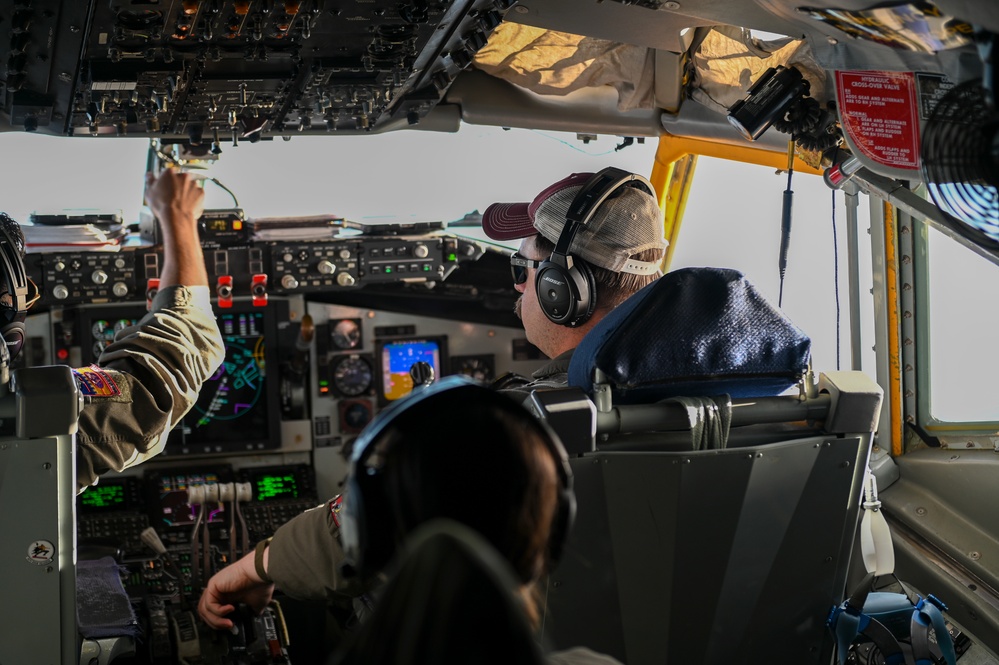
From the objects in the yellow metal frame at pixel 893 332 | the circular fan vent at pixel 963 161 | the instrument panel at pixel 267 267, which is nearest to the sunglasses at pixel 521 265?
the circular fan vent at pixel 963 161

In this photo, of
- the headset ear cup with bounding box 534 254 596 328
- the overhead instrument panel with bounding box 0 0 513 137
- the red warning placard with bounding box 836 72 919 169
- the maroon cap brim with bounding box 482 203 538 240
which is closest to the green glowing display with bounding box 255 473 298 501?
the overhead instrument panel with bounding box 0 0 513 137

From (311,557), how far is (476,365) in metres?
3.04

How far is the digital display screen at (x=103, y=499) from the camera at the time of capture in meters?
4.56

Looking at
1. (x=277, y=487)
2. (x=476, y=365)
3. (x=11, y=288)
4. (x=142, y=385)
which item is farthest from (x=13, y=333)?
(x=476, y=365)

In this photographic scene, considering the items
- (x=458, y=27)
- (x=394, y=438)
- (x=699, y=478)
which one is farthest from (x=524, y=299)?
(x=394, y=438)

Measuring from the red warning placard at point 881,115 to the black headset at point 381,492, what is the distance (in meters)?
1.27

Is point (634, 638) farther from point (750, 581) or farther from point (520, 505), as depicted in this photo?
point (520, 505)

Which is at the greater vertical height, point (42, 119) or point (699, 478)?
point (42, 119)

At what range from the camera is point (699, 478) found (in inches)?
68.7

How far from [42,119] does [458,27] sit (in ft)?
3.97

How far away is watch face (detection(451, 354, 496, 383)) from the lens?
5043 mm

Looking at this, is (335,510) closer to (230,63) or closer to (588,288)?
(588,288)

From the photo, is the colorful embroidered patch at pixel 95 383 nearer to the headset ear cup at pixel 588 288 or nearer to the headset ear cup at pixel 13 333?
the headset ear cup at pixel 13 333

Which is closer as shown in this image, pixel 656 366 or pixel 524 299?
pixel 656 366
